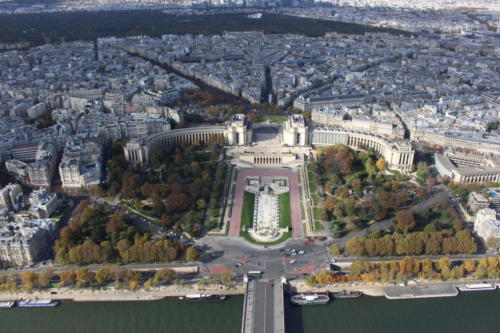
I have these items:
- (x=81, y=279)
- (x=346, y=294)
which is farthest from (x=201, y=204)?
(x=346, y=294)

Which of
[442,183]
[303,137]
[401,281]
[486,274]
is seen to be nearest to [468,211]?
[442,183]

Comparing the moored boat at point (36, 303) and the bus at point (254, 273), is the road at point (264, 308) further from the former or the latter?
the moored boat at point (36, 303)

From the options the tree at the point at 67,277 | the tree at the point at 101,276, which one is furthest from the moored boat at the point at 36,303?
the tree at the point at 101,276

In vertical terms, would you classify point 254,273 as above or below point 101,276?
below

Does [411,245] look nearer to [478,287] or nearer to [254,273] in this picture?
[478,287]

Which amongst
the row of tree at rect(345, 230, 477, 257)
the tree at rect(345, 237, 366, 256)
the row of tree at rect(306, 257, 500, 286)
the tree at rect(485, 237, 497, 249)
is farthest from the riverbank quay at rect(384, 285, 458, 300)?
the tree at rect(485, 237, 497, 249)
